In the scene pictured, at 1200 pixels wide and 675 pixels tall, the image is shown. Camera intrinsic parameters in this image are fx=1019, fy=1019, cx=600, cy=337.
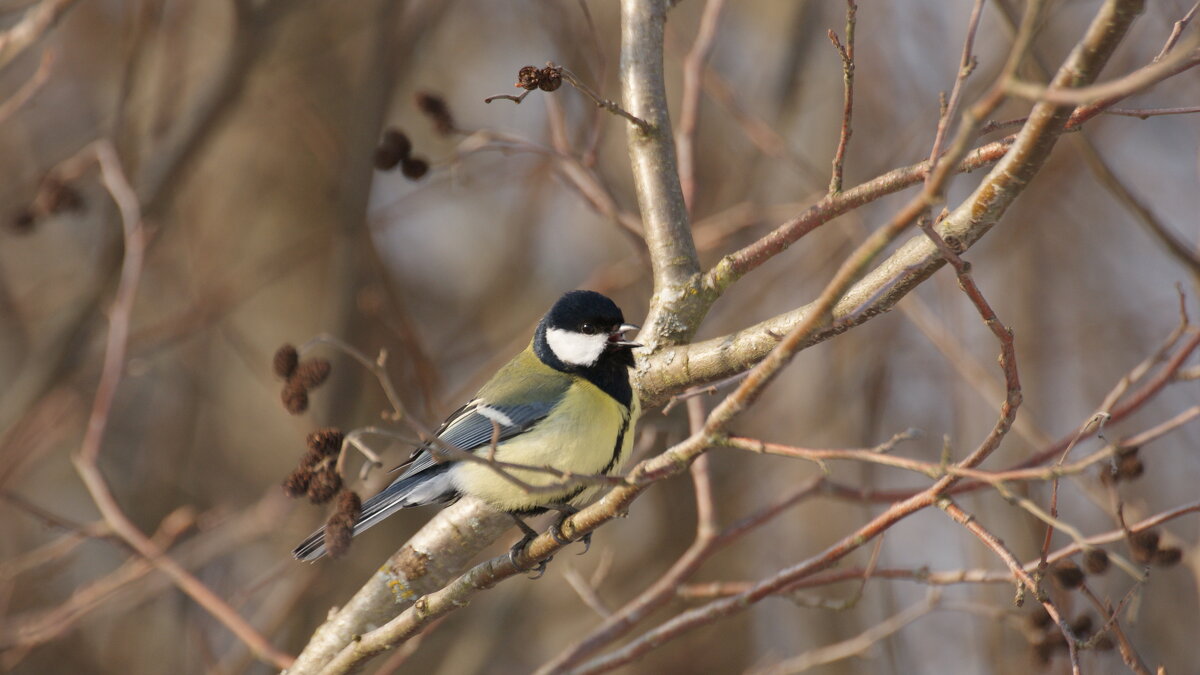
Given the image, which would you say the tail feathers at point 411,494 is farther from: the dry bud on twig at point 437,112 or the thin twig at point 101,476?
the dry bud on twig at point 437,112

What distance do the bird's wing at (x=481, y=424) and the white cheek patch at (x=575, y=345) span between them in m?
0.26

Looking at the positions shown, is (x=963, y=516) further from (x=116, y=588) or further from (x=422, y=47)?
(x=422, y=47)

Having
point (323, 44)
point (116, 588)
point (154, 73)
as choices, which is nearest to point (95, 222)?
point (154, 73)

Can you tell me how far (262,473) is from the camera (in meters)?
7.06

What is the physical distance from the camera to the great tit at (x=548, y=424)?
10.1 ft

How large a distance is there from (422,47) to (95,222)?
110 inches

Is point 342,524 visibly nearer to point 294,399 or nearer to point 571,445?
point 294,399

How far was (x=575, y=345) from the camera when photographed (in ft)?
12.1

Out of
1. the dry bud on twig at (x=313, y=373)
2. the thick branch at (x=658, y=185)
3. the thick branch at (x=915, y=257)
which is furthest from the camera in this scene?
the thick branch at (x=658, y=185)

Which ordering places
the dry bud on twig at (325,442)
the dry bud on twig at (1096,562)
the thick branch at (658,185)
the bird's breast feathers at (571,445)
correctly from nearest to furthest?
1. the dry bud on twig at (325,442)
2. the dry bud on twig at (1096,562)
3. the thick branch at (658,185)
4. the bird's breast feathers at (571,445)

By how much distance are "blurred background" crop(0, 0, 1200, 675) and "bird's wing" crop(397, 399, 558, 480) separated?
59.8 inches

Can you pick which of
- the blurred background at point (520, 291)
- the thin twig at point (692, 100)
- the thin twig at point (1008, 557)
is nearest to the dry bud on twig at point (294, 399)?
the thin twig at point (1008, 557)

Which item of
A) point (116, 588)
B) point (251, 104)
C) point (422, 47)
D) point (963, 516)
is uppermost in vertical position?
point (251, 104)

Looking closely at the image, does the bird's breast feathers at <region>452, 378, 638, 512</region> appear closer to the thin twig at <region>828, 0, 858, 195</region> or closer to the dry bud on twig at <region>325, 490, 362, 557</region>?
the dry bud on twig at <region>325, 490, 362, 557</region>
